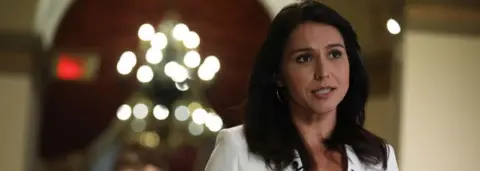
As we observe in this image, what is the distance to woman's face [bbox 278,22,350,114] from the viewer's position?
97 centimetres

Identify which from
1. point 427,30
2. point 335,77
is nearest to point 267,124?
point 335,77

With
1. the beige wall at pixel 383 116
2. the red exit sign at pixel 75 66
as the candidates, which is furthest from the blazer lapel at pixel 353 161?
the red exit sign at pixel 75 66

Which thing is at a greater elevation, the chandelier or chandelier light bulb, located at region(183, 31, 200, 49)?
chandelier light bulb, located at region(183, 31, 200, 49)

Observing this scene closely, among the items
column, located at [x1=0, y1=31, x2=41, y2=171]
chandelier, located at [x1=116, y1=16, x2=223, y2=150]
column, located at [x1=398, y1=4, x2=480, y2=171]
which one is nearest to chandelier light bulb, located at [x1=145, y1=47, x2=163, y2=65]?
chandelier, located at [x1=116, y1=16, x2=223, y2=150]

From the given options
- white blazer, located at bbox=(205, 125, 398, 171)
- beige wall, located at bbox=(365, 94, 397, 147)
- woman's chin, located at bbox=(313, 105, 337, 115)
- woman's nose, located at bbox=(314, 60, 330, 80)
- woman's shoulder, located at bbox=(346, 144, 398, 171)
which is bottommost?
beige wall, located at bbox=(365, 94, 397, 147)

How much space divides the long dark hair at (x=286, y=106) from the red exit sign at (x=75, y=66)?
2.33m

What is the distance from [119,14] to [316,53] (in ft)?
7.86

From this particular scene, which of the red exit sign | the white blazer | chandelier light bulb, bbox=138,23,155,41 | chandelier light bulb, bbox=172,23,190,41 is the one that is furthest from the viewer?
the red exit sign

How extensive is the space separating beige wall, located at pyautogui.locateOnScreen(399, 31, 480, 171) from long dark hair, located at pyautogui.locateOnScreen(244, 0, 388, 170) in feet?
6.05

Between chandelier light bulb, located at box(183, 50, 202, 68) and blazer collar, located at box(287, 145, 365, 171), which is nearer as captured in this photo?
blazer collar, located at box(287, 145, 365, 171)

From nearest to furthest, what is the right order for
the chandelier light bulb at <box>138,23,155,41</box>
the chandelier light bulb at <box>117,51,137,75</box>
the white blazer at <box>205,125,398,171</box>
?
1. the white blazer at <box>205,125,398,171</box>
2. the chandelier light bulb at <box>138,23,155,41</box>
3. the chandelier light bulb at <box>117,51,137,75</box>

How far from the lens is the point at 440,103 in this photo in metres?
2.86

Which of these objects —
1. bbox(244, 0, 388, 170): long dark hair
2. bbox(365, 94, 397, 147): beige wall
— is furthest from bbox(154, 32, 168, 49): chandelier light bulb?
bbox(244, 0, 388, 170): long dark hair

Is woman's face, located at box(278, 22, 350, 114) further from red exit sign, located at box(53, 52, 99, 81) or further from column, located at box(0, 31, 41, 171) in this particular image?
red exit sign, located at box(53, 52, 99, 81)
